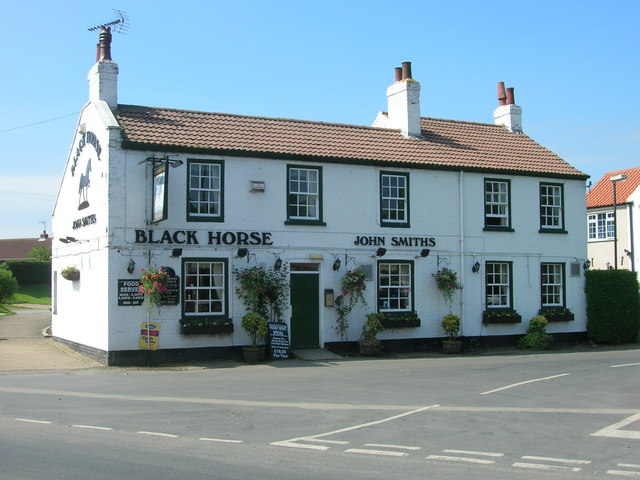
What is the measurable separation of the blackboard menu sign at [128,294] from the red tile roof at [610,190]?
98.9 feet

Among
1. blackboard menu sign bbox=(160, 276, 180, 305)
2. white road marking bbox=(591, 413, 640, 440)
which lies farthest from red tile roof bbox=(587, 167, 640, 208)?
white road marking bbox=(591, 413, 640, 440)

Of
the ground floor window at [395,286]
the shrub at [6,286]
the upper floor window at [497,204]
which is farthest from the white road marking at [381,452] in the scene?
the shrub at [6,286]

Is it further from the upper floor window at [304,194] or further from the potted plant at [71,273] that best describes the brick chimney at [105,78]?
the upper floor window at [304,194]

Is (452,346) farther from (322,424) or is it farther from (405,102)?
(322,424)

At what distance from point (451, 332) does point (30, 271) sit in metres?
46.7

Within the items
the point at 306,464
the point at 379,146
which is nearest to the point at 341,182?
the point at 379,146

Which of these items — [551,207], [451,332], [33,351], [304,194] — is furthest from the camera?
[551,207]

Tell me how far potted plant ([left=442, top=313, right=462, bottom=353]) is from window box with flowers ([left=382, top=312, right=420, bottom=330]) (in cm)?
88

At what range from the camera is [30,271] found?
59.4 meters

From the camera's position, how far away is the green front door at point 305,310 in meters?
20.5

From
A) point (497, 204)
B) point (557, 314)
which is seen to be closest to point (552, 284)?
point (557, 314)

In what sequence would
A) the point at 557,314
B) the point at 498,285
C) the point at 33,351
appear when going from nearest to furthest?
the point at 33,351, the point at 498,285, the point at 557,314

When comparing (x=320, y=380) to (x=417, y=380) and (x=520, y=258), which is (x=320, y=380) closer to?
(x=417, y=380)

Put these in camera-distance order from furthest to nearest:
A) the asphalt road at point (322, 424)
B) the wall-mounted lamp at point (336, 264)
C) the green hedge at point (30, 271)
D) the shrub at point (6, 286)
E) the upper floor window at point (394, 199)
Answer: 1. the green hedge at point (30, 271)
2. the shrub at point (6, 286)
3. the upper floor window at point (394, 199)
4. the wall-mounted lamp at point (336, 264)
5. the asphalt road at point (322, 424)
